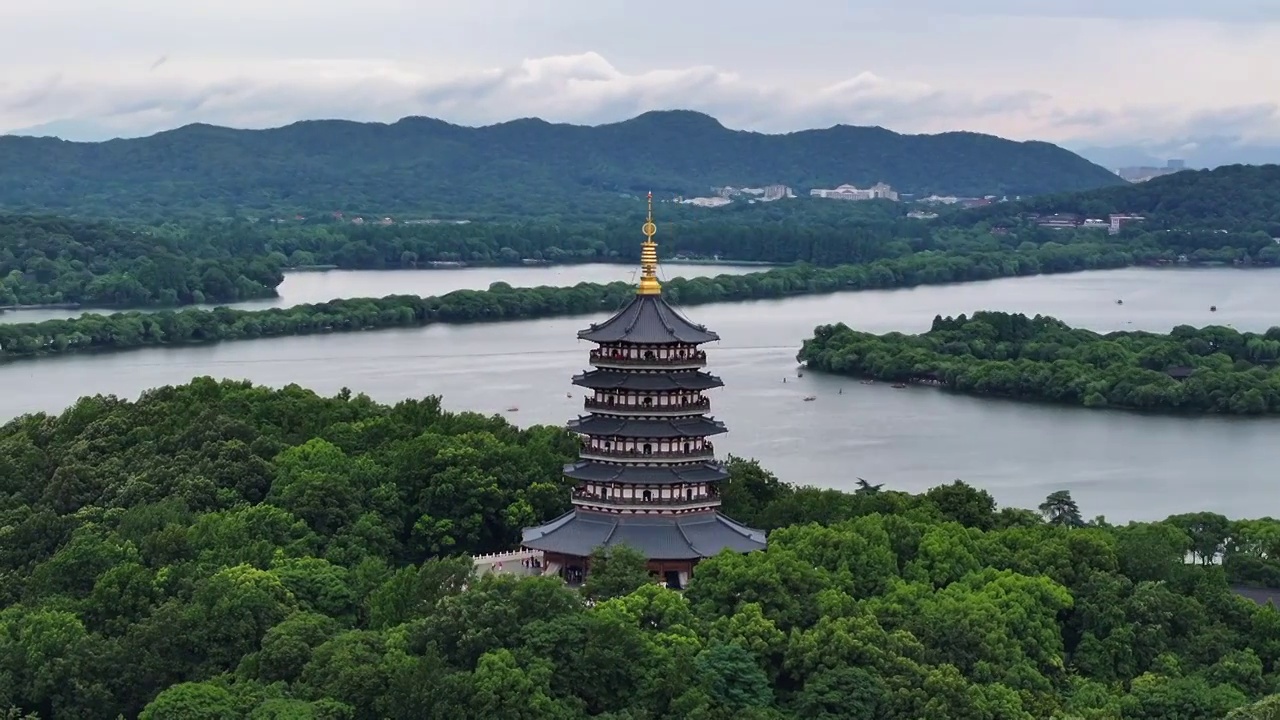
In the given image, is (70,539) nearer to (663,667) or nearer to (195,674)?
(195,674)

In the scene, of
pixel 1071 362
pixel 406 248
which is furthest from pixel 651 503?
pixel 406 248

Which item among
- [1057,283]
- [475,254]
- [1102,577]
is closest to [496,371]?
[1102,577]

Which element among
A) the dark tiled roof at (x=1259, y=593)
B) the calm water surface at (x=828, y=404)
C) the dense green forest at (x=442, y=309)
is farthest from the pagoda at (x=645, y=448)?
the dense green forest at (x=442, y=309)

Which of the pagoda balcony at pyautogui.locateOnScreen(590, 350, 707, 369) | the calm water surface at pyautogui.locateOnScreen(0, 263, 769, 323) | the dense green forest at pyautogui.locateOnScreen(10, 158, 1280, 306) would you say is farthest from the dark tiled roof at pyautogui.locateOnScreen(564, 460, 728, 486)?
the dense green forest at pyautogui.locateOnScreen(10, 158, 1280, 306)

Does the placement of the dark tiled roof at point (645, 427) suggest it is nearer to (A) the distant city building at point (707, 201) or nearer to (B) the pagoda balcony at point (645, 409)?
(B) the pagoda balcony at point (645, 409)

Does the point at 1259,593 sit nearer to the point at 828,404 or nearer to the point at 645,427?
the point at 645,427

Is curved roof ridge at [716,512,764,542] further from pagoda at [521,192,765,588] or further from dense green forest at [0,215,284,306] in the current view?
dense green forest at [0,215,284,306]
